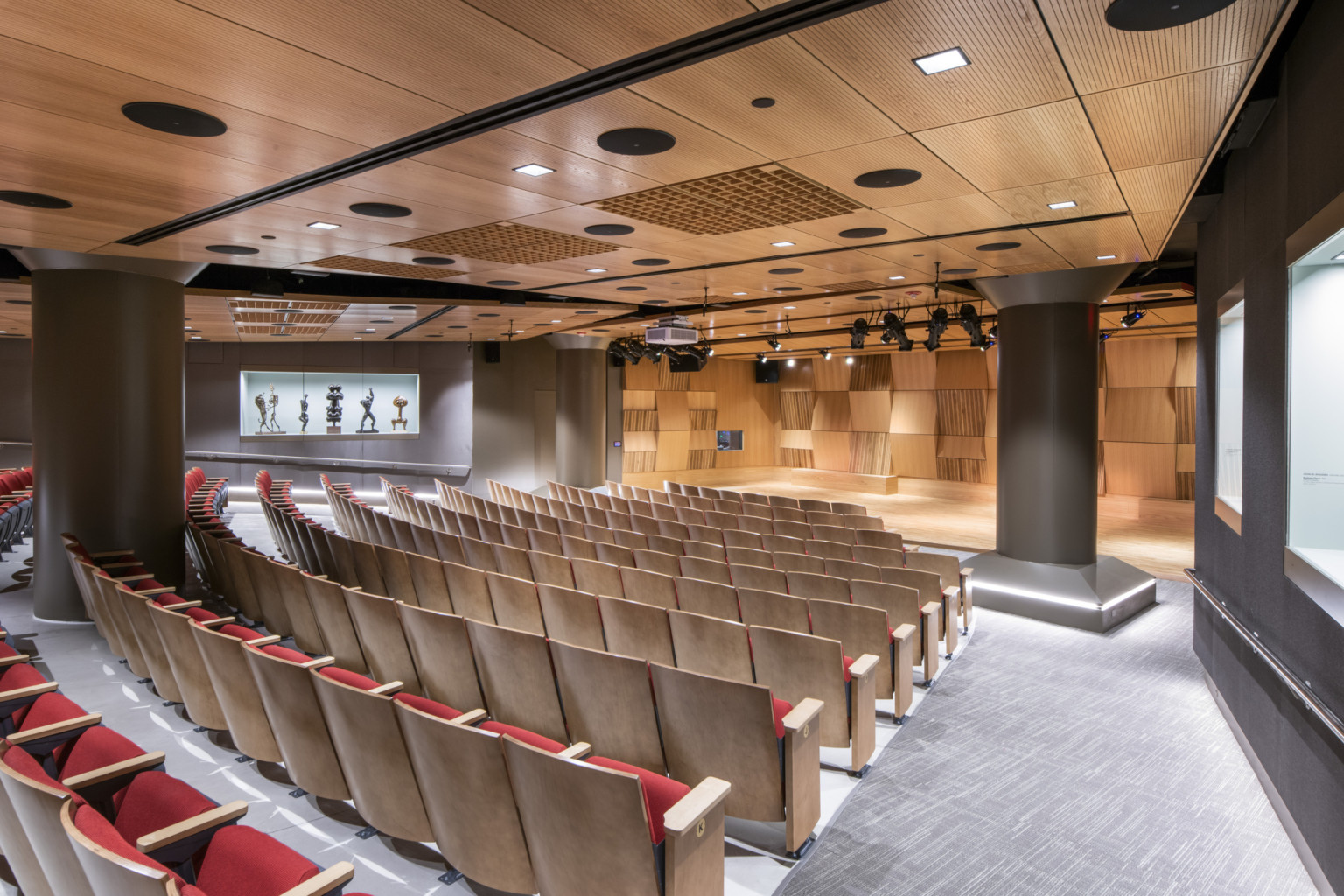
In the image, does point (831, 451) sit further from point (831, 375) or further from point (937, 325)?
point (937, 325)

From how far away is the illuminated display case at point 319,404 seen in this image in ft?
47.7

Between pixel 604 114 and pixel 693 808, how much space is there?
8.70ft

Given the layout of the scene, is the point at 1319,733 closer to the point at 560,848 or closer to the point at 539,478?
the point at 560,848

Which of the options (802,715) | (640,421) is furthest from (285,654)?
(640,421)

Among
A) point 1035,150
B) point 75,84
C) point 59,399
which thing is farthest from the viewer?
point 59,399

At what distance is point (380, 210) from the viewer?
15.1ft

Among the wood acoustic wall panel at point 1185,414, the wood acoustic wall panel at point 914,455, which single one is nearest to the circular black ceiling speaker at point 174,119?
the wood acoustic wall panel at point 1185,414

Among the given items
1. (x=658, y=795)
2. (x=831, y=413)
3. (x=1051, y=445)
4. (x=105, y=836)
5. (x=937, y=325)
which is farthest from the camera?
(x=831, y=413)

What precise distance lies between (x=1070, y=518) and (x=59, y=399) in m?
9.15

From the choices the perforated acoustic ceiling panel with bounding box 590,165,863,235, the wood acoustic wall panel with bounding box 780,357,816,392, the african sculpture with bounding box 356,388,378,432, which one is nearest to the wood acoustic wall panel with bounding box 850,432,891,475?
the wood acoustic wall panel with bounding box 780,357,816,392

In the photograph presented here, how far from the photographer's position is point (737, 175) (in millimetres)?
3883

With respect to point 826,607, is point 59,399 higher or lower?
higher

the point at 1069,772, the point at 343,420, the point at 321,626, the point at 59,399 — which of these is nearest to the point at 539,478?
the point at 343,420

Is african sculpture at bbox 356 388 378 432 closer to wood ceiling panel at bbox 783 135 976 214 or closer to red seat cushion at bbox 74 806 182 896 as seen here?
wood ceiling panel at bbox 783 135 976 214
